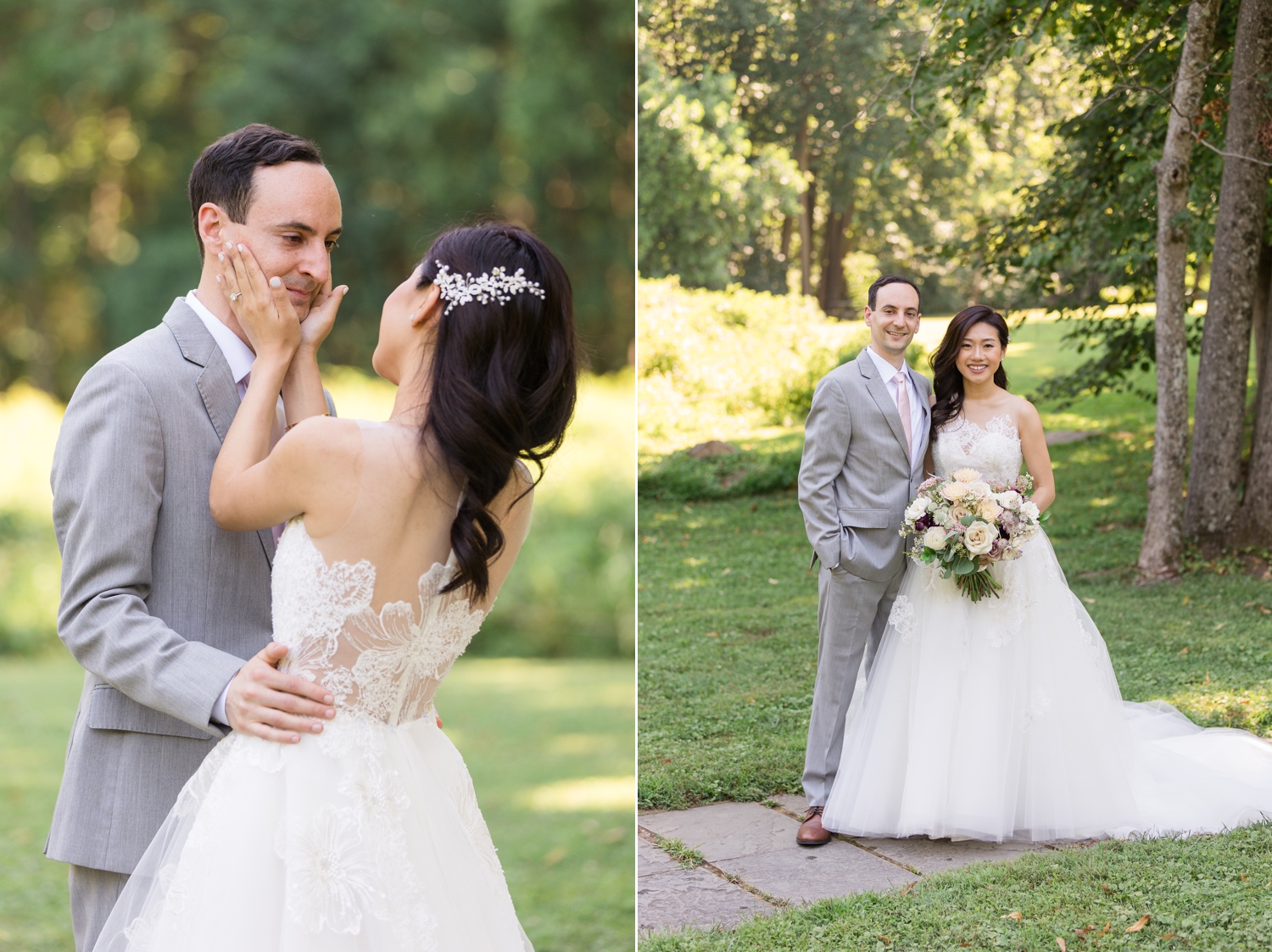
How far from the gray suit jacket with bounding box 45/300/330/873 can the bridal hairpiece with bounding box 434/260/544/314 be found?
45 cm

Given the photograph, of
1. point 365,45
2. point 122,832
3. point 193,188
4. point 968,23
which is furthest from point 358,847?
point 365,45

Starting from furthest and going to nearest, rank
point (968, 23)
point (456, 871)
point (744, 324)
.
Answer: point (744, 324) → point (968, 23) → point (456, 871)

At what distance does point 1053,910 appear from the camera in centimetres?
349

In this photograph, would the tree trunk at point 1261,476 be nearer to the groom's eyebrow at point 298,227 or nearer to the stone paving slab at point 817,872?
the stone paving slab at point 817,872

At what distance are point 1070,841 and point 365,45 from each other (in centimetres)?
1456

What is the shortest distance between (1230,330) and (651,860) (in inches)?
204

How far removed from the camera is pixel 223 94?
1578 centimetres

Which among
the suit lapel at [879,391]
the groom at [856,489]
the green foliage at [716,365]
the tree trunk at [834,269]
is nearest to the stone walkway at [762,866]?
the groom at [856,489]

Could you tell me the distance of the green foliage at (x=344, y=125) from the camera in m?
15.6

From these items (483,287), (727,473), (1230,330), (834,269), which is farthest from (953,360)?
(727,473)

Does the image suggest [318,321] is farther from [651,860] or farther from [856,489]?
[651,860]

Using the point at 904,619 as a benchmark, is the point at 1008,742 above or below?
below

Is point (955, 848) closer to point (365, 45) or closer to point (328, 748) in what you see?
point (328, 748)

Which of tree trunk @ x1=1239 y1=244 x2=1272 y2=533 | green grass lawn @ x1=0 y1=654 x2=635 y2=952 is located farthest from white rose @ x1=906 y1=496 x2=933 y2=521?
tree trunk @ x1=1239 y1=244 x2=1272 y2=533
